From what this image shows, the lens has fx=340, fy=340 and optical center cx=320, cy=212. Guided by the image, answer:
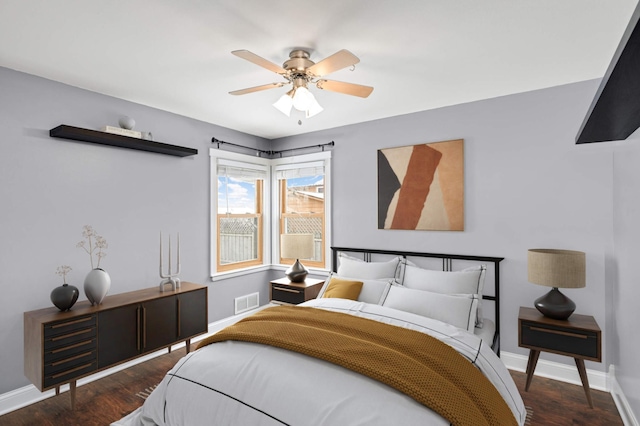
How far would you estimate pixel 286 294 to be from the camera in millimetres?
4152

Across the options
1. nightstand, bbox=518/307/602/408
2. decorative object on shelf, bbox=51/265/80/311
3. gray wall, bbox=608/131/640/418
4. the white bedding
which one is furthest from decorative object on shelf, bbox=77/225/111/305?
gray wall, bbox=608/131/640/418

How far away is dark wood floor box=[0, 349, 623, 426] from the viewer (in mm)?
2541

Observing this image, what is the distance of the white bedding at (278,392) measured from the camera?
62.4 inches

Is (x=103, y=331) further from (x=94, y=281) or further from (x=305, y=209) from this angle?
(x=305, y=209)

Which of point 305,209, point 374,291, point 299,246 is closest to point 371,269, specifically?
point 374,291

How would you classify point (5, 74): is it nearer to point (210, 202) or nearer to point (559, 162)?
point (210, 202)

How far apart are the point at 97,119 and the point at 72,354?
2086 mm

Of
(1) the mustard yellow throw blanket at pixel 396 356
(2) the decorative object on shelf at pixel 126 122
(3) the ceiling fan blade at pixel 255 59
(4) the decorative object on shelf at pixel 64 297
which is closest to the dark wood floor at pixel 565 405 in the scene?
(1) the mustard yellow throw blanket at pixel 396 356

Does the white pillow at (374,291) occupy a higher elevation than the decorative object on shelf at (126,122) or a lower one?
lower

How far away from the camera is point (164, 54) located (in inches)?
97.9

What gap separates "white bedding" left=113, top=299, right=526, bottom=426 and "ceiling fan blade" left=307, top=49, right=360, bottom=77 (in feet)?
5.85

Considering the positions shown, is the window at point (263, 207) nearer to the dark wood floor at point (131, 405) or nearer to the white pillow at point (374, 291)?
the white pillow at point (374, 291)

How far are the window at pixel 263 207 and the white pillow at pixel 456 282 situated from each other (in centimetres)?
161

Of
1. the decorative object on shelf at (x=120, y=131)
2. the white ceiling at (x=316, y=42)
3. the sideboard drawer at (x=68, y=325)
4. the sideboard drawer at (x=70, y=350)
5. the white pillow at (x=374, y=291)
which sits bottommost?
the sideboard drawer at (x=70, y=350)
